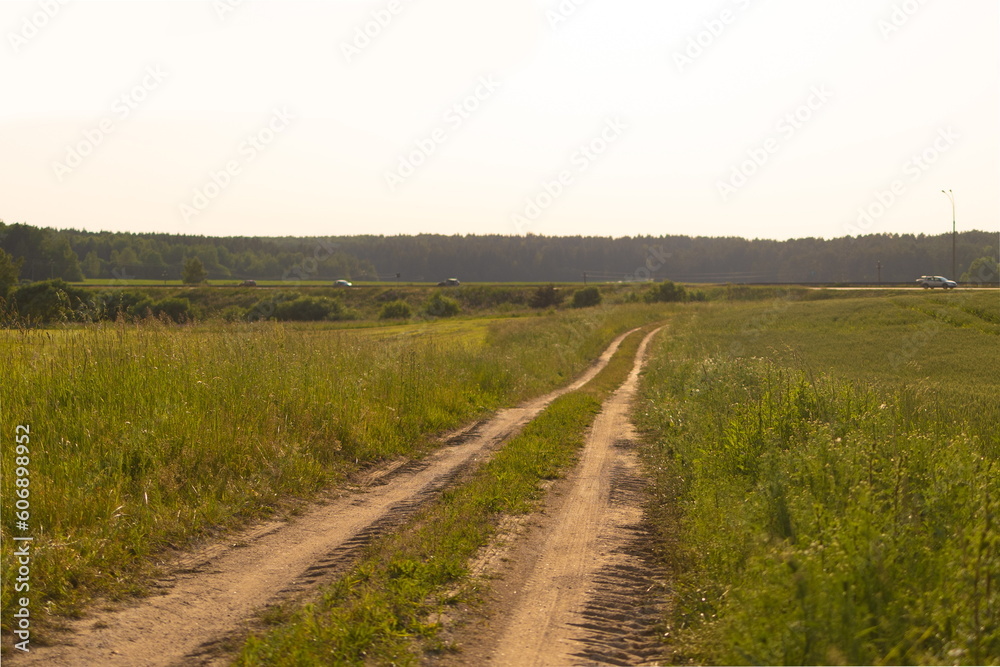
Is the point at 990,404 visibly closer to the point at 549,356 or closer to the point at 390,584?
the point at 390,584

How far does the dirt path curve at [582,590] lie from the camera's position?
16.4 feet

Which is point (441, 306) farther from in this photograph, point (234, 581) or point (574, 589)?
point (574, 589)

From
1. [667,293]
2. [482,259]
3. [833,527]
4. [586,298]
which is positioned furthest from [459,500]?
[482,259]

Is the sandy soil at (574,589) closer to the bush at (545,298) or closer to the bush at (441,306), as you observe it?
the bush at (441,306)

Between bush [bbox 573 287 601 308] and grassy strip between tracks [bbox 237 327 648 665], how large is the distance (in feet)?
263

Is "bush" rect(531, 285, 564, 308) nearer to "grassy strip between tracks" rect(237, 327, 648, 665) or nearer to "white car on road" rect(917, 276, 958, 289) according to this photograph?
"white car on road" rect(917, 276, 958, 289)

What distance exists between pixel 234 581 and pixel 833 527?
5.02 meters

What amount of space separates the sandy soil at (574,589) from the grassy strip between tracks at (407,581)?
0.34 m

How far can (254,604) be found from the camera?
568cm

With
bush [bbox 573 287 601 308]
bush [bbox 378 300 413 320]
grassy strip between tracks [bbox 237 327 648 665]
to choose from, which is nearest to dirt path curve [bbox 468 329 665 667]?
grassy strip between tracks [bbox 237 327 648 665]

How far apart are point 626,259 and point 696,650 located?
19745 centimetres

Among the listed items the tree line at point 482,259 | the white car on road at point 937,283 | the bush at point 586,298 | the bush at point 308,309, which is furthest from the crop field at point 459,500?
the tree line at point 482,259

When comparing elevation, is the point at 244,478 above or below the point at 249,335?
below

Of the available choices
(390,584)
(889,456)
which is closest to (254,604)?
(390,584)
